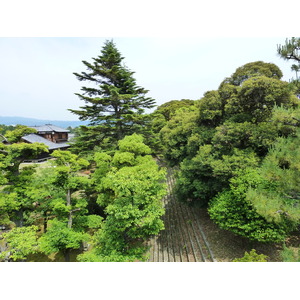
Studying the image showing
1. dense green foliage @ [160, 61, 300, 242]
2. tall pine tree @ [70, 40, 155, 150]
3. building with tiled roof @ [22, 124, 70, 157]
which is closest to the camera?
dense green foliage @ [160, 61, 300, 242]

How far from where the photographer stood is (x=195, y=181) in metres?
6.56

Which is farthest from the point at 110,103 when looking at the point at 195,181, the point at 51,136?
the point at 51,136

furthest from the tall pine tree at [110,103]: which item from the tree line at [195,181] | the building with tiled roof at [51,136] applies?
the building with tiled roof at [51,136]

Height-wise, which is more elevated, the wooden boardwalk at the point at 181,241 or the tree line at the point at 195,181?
the tree line at the point at 195,181

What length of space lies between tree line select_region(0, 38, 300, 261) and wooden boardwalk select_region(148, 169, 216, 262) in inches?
31.6

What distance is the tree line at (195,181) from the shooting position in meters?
3.59

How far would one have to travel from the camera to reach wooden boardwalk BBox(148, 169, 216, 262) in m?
5.72

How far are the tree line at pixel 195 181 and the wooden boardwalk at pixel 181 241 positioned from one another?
2.63 feet

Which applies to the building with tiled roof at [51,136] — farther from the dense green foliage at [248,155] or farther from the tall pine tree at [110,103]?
the dense green foliage at [248,155]

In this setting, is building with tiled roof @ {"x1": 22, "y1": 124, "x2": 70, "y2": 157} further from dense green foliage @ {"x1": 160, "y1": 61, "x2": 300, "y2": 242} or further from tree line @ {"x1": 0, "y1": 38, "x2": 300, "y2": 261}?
dense green foliage @ {"x1": 160, "y1": 61, "x2": 300, "y2": 242}

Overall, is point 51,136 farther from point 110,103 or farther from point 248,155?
point 248,155


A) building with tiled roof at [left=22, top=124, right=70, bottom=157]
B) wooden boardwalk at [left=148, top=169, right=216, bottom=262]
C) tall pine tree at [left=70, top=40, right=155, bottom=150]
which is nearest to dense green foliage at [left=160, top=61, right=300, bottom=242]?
wooden boardwalk at [left=148, top=169, right=216, bottom=262]

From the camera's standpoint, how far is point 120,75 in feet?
34.8

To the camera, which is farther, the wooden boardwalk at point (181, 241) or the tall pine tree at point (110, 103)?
the tall pine tree at point (110, 103)
